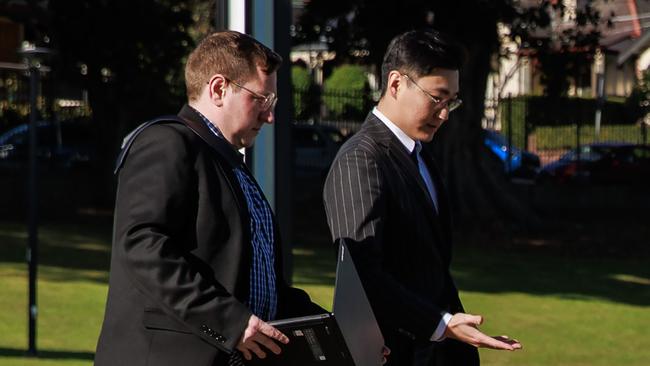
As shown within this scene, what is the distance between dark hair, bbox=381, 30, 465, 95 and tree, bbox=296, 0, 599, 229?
18.6 metres

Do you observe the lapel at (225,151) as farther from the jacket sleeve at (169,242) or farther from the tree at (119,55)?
the tree at (119,55)

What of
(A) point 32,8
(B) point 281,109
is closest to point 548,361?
(B) point 281,109

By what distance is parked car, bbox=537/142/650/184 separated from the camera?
3080 centimetres

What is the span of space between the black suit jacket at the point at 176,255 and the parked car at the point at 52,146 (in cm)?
2272

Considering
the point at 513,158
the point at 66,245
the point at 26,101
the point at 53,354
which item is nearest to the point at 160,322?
the point at 53,354

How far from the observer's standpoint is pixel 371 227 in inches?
158

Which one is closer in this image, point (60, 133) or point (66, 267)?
point (66, 267)

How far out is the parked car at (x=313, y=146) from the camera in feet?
91.2

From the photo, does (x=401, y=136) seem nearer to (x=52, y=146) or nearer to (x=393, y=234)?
(x=393, y=234)

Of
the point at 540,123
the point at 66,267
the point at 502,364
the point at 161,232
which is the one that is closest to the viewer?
the point at 161,232

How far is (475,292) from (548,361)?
4.60 meters

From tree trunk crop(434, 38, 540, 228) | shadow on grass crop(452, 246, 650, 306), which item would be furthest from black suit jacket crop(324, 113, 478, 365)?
tree trunk crop(434, 38, 540, 228)

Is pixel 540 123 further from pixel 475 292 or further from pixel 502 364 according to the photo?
pixel 502 364

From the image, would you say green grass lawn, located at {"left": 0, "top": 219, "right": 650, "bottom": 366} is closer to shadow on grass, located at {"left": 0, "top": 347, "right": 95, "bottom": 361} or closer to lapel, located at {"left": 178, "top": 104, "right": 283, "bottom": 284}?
shadow on grass, located at {"left": 0, "top": 347, "right": 95, "bottom": 361}
